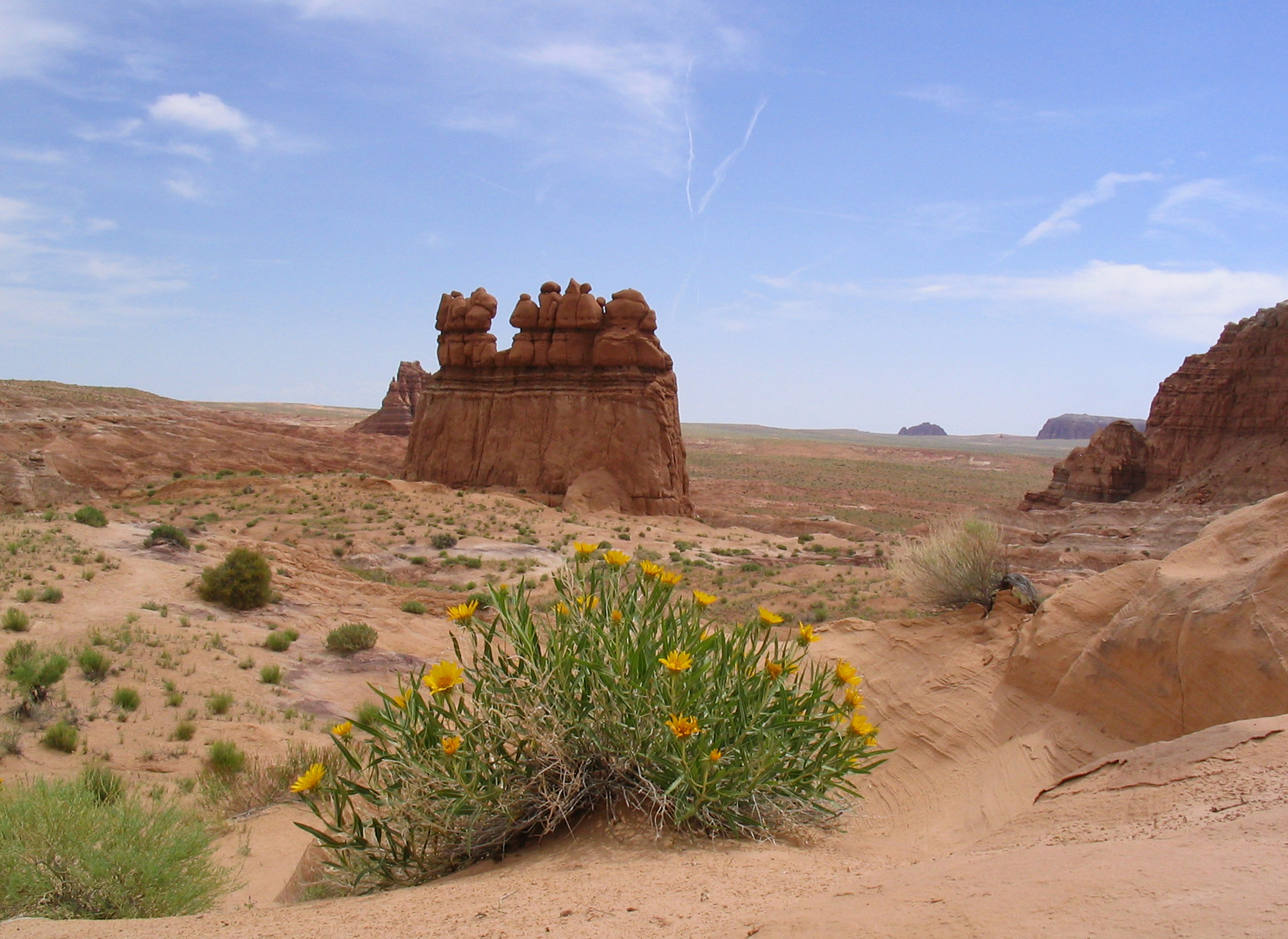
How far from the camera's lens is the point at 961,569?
829 cm

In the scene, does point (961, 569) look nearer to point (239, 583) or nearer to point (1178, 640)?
point (1178, 640)

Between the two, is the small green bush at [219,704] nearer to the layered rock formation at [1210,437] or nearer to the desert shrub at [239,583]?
the desert shrub at [239,583]

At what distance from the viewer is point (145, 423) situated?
46469mm

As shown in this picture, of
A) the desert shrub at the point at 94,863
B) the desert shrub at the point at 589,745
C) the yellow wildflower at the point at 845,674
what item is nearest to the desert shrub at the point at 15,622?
the desert shrub at the point at 94,863

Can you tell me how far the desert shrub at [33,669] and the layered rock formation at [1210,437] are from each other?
115 ft

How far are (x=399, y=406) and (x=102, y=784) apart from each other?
69618 mm

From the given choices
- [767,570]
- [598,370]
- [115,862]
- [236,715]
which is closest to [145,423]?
[598,370]

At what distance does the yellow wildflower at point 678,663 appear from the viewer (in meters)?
3.66

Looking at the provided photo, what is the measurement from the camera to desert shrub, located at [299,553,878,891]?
3996mm

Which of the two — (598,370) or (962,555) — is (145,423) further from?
(962,555)

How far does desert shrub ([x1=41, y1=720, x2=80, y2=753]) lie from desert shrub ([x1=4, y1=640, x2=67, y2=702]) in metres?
0.85

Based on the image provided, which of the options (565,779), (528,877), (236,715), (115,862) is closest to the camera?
(528,877)

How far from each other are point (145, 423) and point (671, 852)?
169 feet

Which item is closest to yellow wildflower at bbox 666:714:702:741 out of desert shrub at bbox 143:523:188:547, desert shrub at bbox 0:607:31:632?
desert shrub at bbox 0:607:31:632
